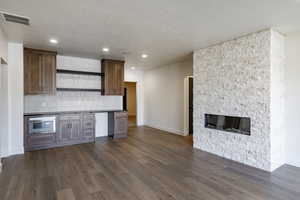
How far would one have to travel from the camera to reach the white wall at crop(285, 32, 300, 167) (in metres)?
3.37

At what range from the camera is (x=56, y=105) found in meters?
5.36

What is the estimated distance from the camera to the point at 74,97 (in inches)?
223

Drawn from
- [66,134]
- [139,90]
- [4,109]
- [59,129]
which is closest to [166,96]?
[139,90]

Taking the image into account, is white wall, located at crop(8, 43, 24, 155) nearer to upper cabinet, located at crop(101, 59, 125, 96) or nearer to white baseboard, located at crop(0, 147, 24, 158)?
white baseboard, located at crop(0, 147, 24, 158)

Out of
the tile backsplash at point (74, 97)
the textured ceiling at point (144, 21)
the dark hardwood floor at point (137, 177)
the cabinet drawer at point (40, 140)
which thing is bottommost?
the dark hardwood floor at point (137, 177)

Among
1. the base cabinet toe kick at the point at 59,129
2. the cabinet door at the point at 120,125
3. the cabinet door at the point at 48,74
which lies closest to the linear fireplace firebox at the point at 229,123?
the cabinet door at the point at 120,125

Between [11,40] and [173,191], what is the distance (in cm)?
472

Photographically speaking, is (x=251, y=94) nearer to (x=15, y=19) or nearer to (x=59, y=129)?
(x=15, y=19)

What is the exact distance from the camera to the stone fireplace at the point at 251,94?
323cm

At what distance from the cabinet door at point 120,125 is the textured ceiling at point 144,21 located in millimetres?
2439

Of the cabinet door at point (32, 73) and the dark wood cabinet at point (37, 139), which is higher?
the cabinet door at point (32, 73)

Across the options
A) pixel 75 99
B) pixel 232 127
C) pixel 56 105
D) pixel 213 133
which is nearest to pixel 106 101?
pixel 75 99

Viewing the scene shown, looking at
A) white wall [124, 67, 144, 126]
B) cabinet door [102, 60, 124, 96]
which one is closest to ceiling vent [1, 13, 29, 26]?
cabinet door [102, 60, 124, 96]

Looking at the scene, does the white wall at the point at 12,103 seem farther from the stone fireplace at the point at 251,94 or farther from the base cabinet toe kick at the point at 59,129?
the stone fireplace at the point at 251,94
